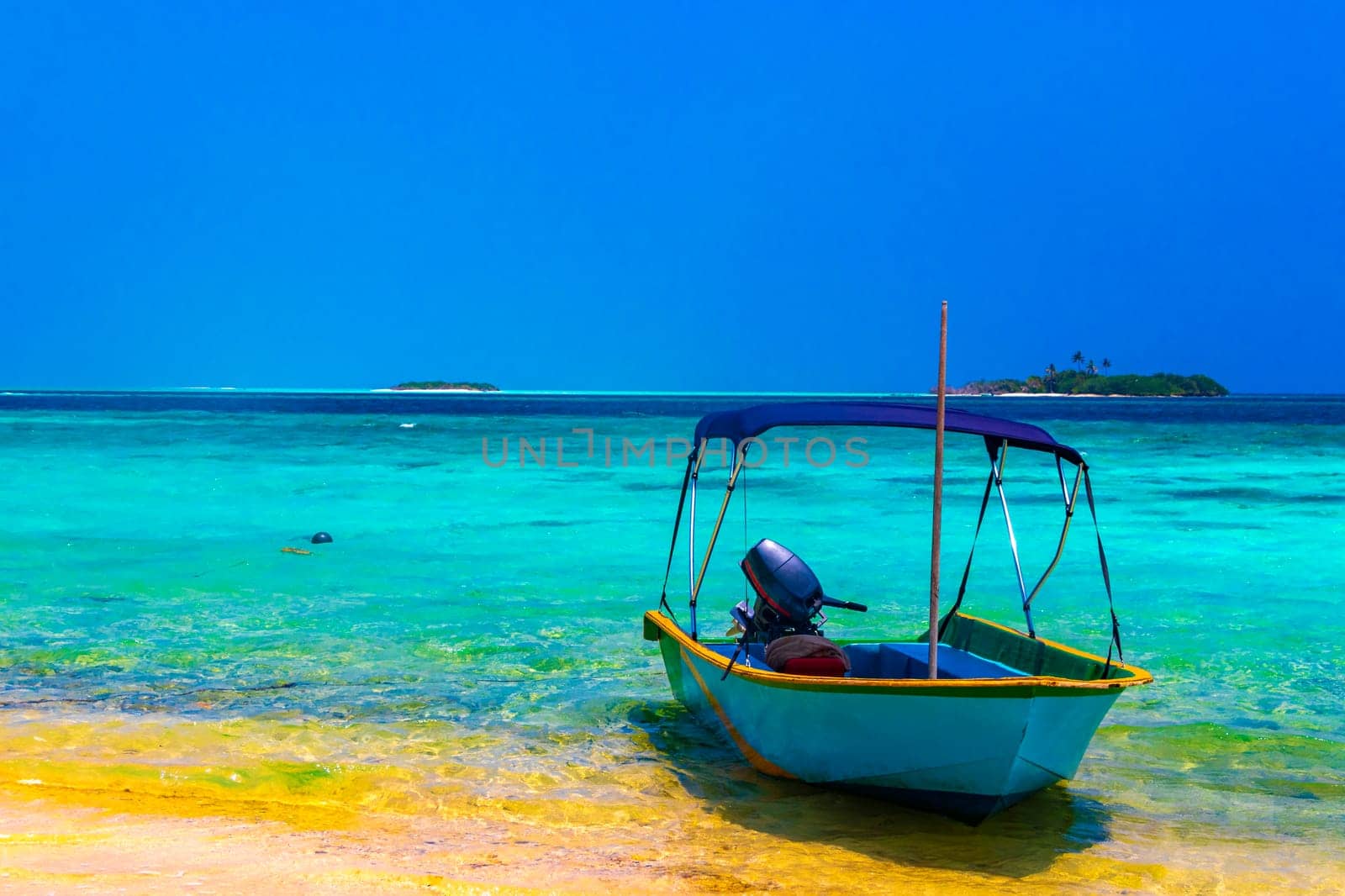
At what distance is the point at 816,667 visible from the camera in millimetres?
6672

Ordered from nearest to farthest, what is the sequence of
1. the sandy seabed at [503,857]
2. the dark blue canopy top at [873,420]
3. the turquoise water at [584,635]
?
the sandy seabed at [503,857] → the dark blue canopy top at [873,420] → the turquoise water at [584,635]

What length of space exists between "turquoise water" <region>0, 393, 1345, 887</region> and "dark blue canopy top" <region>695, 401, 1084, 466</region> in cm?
207

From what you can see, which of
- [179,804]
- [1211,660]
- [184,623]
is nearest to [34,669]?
[184,623]

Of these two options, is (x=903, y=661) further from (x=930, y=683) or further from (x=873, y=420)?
(x=930, y=683)

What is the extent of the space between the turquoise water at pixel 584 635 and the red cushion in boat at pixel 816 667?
0.67 m

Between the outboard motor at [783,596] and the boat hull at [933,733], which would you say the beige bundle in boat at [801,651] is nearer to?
the boat hull at [933,733]

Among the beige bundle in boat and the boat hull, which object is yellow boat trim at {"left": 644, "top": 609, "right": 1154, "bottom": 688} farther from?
the beige bundle in boat

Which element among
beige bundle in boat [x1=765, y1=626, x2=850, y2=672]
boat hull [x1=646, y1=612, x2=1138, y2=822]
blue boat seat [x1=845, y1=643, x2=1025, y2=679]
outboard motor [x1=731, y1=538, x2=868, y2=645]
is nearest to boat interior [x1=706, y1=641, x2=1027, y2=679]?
blue boat seat [x1=845, y1=643, x2=1025, y2=679]

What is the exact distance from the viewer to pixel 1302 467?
122 feet

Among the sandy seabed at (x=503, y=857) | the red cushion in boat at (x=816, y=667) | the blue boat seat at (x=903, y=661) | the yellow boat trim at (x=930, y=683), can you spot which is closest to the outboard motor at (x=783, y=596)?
the blue boat seat at (x=903, y=661)

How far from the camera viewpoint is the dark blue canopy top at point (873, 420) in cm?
660

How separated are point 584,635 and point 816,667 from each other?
5.42m

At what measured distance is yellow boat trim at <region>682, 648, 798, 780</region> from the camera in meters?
6.73

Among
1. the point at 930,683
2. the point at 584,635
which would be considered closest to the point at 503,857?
the point at 930,683
